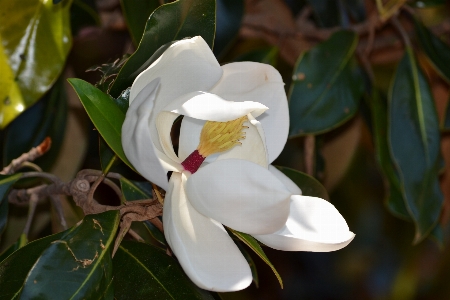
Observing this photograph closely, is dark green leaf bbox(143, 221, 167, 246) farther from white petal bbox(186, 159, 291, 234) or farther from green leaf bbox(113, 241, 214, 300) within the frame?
white petal bbox(186, 159, 291, 234)

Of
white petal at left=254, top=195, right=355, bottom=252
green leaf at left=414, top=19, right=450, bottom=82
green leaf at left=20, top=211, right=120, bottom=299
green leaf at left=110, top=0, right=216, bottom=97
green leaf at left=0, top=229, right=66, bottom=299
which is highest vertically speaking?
green leaf at left=110, top=0, right=216, bottom=97

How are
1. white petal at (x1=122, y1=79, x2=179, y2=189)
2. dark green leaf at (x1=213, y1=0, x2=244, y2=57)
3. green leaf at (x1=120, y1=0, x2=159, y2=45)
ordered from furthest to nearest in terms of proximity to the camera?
dark green leaf at (x1=213, y1=0, x2=244, y2=57) < green leaf at (x1=120, y1=0, x2=159, y2=45) < white petal at (x1=122, y1=79, x2=179, y2=189)

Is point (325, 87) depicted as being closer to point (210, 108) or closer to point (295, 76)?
point (295, 76)

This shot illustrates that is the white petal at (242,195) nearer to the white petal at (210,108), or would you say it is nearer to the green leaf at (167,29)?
the white petal at (210,108)

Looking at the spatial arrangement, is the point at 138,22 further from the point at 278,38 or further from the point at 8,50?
the point at 278,38

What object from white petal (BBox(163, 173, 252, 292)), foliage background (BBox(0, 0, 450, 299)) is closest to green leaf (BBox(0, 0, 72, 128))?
foliage background (BBox(0, 0, 450, 299))

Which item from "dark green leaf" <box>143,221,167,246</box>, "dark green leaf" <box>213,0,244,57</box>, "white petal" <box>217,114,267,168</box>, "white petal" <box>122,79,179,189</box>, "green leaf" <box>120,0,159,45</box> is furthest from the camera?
"dark green leaf" <box>213,0,244,57</box>

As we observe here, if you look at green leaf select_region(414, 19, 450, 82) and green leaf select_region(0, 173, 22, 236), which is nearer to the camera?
green leaf select_region(0, 173, 22, 236)
